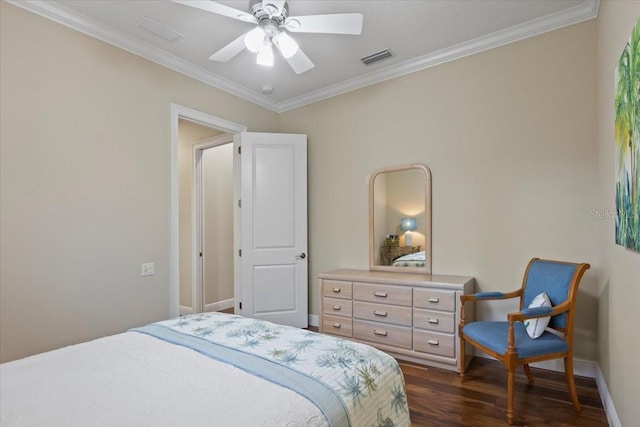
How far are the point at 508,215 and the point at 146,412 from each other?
2.89m

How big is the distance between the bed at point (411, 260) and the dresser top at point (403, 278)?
0.34ft

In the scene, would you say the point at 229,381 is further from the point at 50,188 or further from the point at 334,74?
the point at 334,74

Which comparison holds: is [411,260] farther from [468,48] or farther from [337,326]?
[468,48]

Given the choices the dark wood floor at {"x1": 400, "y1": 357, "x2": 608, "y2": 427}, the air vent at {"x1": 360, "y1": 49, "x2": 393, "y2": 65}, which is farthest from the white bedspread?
the air vent at {"x1": 360, "y1": 49, "x2": 393, "y2": 65}

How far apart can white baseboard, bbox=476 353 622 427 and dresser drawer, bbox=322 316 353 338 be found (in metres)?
1.23

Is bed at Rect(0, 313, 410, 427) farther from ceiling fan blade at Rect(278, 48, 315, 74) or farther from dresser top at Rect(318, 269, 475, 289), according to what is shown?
ceiling fan blade at Rect(278, 48, 315, 74)

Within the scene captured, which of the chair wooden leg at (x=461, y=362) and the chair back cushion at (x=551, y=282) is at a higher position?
the chair back cushion at (x=551, y=282)

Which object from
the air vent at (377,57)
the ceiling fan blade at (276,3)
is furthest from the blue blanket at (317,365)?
the air vent at (377,57)

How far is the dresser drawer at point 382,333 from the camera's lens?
2937 mm

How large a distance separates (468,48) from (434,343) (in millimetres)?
2629

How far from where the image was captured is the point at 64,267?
7.91ft

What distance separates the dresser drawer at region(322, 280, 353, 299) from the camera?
3.26m

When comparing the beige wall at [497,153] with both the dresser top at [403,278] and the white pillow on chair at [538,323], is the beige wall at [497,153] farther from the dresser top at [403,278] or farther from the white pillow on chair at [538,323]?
the white pillow on chair at [538,323]

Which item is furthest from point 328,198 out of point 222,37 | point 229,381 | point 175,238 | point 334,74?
point 229,381
